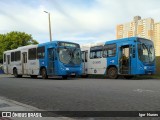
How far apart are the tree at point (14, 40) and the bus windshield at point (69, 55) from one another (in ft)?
151

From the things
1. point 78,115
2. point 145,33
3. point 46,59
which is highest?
point 145,33

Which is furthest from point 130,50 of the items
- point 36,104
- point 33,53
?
point 36,104

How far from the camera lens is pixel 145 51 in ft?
71.3

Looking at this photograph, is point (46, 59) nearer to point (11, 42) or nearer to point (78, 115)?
point (78, 115)

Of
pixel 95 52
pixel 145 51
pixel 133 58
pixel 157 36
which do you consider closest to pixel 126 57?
pixel 133 58

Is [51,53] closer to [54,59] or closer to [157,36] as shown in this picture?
[54,59]

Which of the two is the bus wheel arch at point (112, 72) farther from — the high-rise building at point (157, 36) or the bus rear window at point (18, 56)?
the high-rise building at point (157, 36)

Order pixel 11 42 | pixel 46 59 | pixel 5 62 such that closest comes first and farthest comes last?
pixel 46 59 < pixel 5 62 < pixel 11 42

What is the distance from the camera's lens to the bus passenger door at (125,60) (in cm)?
2147

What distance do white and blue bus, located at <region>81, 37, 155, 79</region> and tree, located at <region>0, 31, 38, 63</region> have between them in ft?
149

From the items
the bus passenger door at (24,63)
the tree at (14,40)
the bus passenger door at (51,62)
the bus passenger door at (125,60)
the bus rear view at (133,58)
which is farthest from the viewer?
the tree at (14,40)

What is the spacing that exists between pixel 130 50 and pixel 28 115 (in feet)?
51.2

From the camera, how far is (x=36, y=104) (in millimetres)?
8953

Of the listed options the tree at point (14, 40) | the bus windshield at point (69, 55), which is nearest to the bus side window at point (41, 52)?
the bus windshield at point (69, 55)
